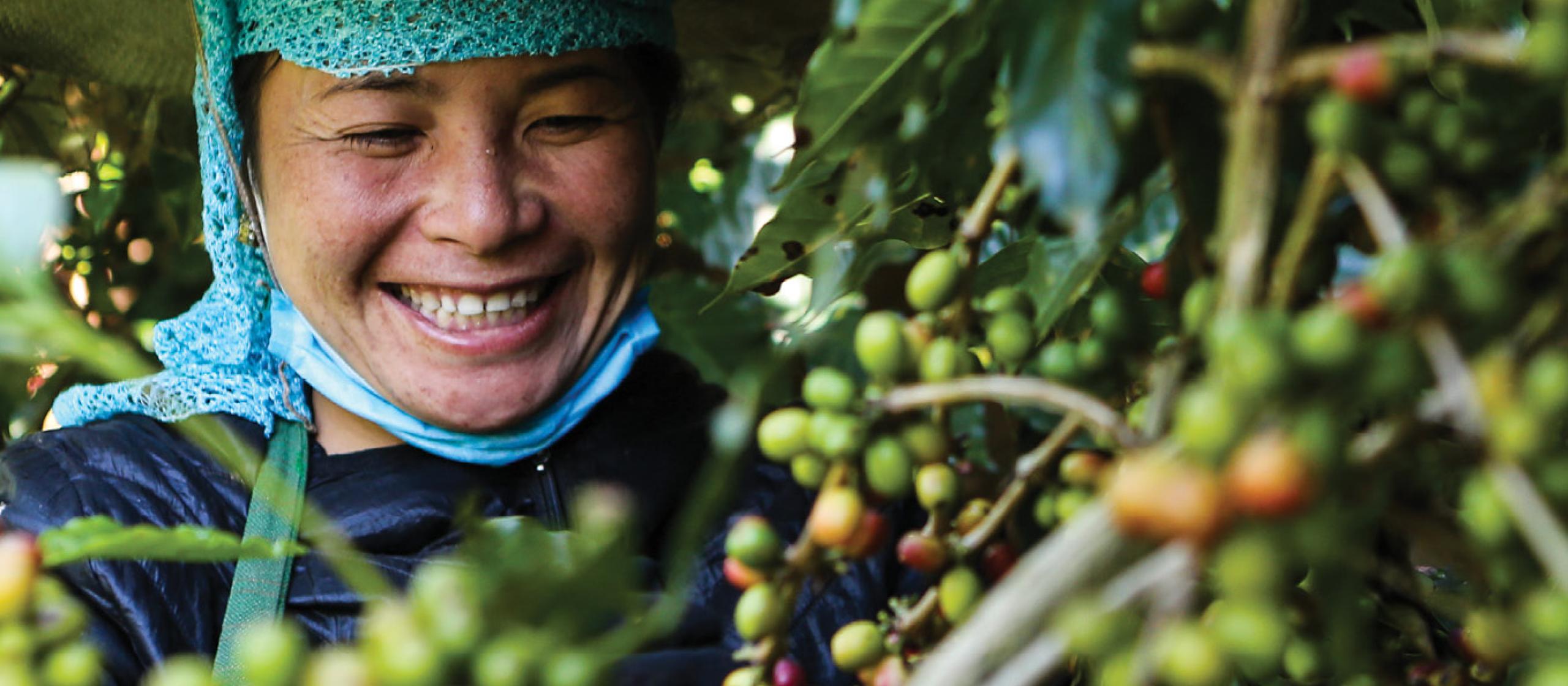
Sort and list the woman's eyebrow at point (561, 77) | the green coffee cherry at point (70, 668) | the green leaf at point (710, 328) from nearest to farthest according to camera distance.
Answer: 1. the green coffee cherry at point (70, 668)
2. the woman's eyebrow at point (561, 77)
3. the green leaf at point (710, 328)

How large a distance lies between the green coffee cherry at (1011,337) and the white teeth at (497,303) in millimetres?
1072

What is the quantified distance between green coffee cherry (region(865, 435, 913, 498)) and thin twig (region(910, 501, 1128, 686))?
0.16 meters

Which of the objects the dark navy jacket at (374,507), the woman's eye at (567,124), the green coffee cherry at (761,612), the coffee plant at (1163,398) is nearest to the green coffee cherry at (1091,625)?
the coffee plant at (1163,398)

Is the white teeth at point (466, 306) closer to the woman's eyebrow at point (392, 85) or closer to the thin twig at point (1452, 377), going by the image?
the woman's eyebrow at point (392, 85)

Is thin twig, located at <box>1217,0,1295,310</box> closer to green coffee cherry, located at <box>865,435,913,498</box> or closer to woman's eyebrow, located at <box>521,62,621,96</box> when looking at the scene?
green coffee cherry, located at <box>865,435,913,498</box>

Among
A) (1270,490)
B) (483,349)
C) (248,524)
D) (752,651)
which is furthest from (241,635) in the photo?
(1270,490)

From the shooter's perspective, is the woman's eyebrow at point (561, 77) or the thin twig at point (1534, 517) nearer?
the thin twig at point (1534, 517)

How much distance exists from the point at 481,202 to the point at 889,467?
1.00m

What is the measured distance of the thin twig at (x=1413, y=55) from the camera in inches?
16.3

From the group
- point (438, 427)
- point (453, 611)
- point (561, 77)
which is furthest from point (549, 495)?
point (453, 611)

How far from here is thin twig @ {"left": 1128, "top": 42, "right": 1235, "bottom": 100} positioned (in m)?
0.43

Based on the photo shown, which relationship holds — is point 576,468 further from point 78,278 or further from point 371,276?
point 78,278

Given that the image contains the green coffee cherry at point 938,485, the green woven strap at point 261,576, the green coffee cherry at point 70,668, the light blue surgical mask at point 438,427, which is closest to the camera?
the green coffee cherry at point 70,668

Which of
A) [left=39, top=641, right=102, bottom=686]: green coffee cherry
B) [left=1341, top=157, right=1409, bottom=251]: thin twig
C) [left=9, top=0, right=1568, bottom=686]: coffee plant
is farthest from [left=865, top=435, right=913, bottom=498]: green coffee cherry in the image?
[left=39, top=641, right=102, bottom=686]: green coffee cherry
